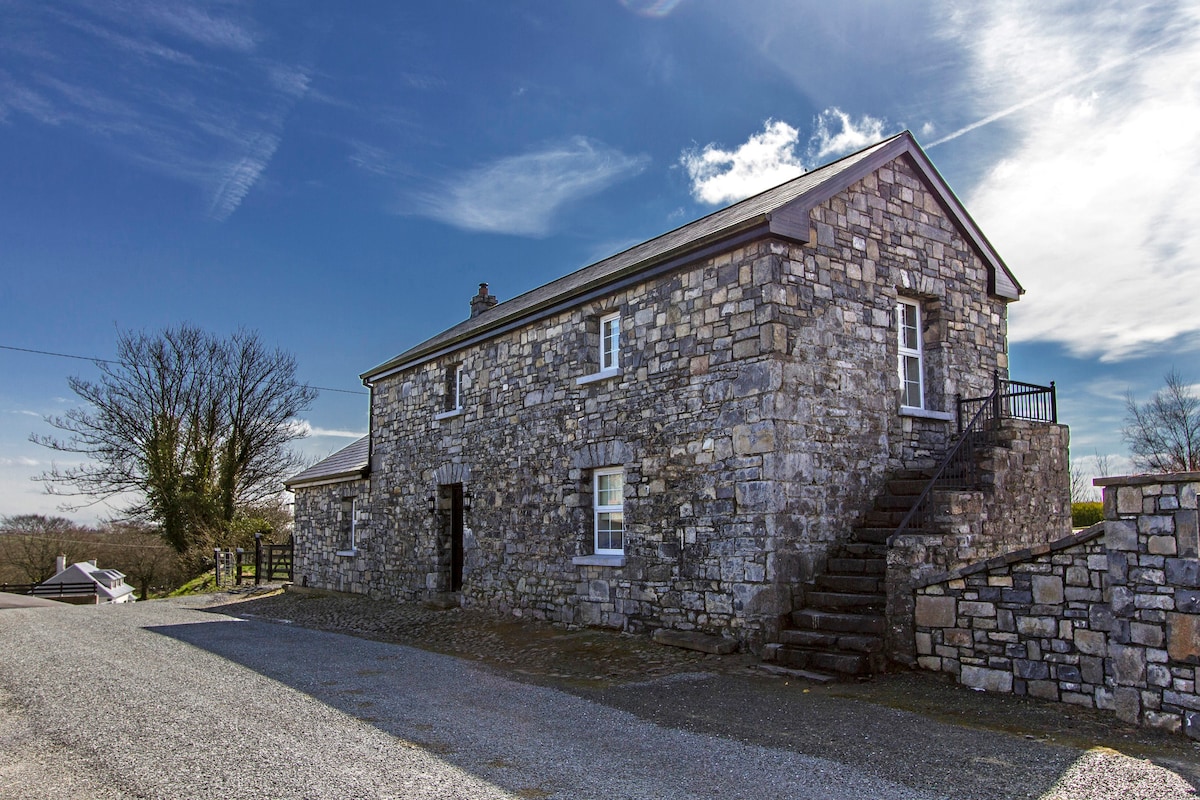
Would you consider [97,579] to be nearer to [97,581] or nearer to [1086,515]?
Answer: [97,581]

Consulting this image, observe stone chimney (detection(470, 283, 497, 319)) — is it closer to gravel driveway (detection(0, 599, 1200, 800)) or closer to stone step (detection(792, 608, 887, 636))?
gravel driveway (detection(0, 599, 1200, 800))

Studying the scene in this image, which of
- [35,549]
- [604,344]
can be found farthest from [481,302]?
[35,549]

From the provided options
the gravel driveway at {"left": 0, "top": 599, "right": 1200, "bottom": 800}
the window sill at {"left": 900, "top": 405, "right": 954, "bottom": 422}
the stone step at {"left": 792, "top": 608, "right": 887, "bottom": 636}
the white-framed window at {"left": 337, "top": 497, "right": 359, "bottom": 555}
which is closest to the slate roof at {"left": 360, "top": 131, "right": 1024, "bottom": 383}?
the window sill at {"left": 900, "top": 405, "right": 954, "bottom": 422}

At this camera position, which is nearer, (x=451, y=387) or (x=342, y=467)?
(x=451, y=387)

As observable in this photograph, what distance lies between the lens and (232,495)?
2998cm

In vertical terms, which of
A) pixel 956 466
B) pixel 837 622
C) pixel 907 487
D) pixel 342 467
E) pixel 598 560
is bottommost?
pixel 837 622

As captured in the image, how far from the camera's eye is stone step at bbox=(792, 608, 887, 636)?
28.5 feet

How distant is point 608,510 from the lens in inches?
484

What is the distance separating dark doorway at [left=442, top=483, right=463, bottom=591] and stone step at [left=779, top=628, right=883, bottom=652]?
8.58 metres

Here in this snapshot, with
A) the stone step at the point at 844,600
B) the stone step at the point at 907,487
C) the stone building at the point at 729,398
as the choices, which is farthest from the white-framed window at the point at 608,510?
the stone step at the point at 907,487

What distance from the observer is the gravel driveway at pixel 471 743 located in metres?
5.10

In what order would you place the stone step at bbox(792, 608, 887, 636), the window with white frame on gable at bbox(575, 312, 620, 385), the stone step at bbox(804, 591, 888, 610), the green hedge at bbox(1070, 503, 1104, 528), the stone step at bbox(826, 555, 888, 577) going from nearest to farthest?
the stone step at bbox(792, 608, 887, 636), the stone step at bbox(804, 591, 888, 610), the stone step at bbox(826, 555, 888, 577), the window with white frame on gable at bbox(575, 312, 620, 385), the green hedge at bbox(1070, 503, 1104, 528)

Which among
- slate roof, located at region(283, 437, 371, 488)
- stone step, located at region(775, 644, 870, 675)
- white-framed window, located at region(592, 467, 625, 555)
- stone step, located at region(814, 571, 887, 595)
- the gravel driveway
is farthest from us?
slate roof, located at region(283, 437, 371, 488)

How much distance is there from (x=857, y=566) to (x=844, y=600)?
0.58 metres
